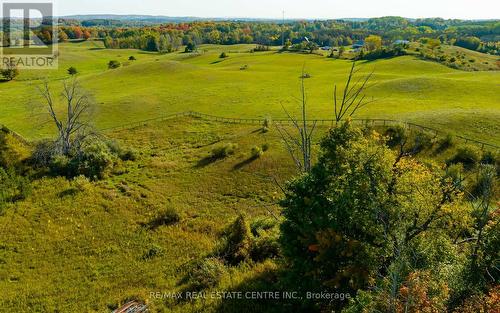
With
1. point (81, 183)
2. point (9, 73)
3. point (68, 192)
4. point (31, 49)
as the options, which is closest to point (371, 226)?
point (68, 192)

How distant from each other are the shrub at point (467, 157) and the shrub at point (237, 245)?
23290mm

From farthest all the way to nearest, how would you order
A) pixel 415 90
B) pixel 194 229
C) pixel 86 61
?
pixel 86 61 < pixel 415 90 < pixel 194 229

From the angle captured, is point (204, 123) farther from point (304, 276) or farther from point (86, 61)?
point (86, 61)

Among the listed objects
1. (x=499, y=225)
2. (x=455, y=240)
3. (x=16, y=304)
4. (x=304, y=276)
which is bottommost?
(x=16, y=304)

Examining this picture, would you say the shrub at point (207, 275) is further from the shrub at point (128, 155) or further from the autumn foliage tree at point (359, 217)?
the shrub at point (128, 155)

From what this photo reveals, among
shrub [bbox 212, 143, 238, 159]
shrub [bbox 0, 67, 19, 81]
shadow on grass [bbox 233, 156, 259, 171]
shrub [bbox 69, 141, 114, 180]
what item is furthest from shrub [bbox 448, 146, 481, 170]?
shrub [bbox 0, 67, 19, 81]

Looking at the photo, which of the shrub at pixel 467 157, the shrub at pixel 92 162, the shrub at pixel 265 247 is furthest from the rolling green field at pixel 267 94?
the shrub at pixel 265 247

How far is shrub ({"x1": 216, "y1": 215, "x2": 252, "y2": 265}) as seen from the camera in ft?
76.1

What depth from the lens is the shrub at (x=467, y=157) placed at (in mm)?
36000

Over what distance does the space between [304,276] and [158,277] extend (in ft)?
34.4

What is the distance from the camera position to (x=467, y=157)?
36719 millimetres

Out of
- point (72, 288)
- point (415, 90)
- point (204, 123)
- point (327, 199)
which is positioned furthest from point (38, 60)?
point (327, 199)

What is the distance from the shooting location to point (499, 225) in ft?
48.3

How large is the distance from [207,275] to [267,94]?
50.4 m
